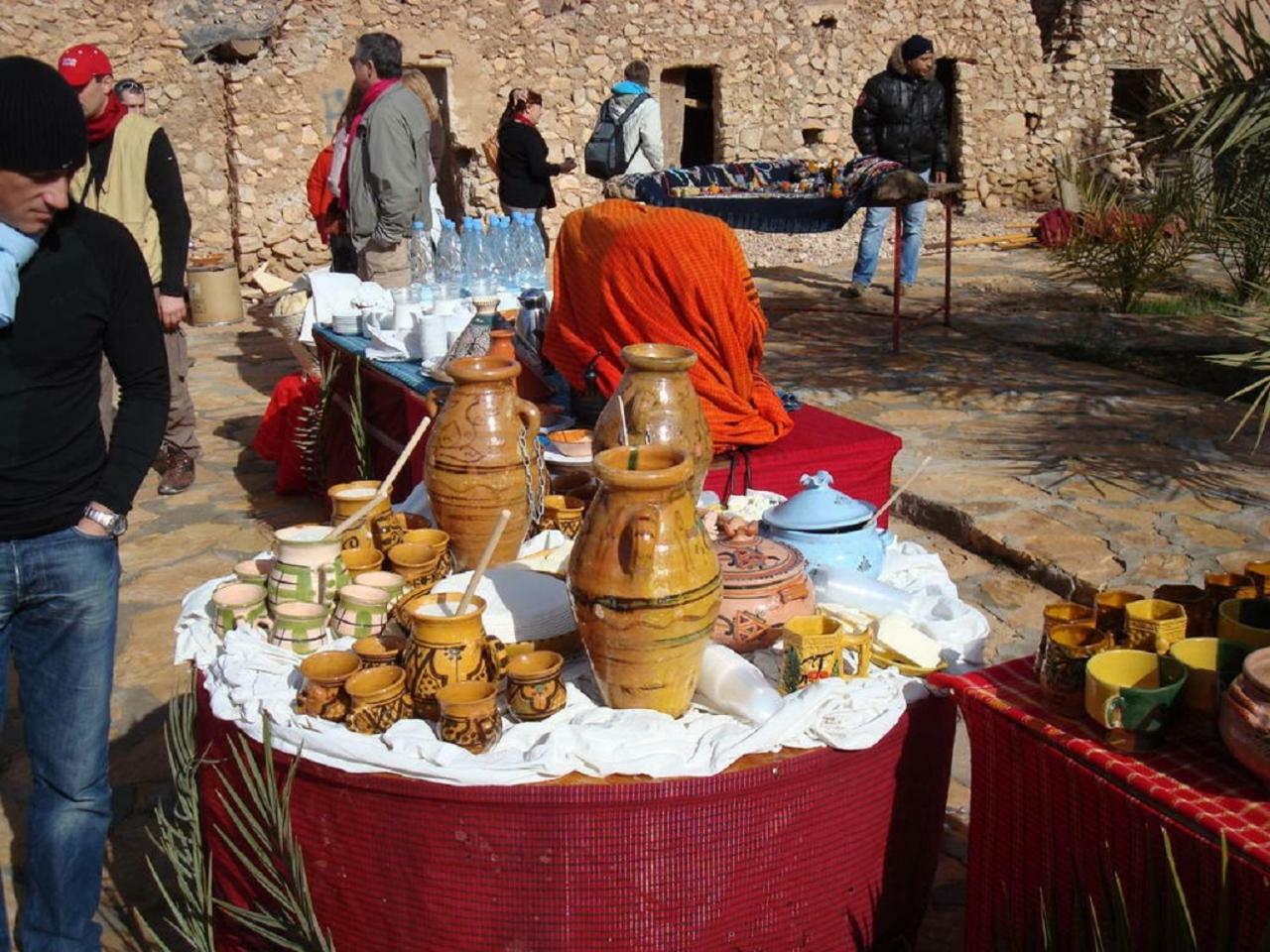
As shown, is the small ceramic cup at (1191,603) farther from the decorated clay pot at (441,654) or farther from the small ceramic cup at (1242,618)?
the decorated clay pot at (441,654)

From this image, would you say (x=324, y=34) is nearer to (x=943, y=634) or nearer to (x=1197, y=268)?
(x=1197, y=268)

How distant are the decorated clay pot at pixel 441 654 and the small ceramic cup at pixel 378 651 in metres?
0.08

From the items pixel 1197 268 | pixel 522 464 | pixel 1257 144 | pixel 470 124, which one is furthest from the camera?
pixel 470 124

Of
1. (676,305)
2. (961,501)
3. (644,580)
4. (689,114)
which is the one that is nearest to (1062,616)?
(644,580)

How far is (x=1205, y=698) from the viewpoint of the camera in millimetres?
1814

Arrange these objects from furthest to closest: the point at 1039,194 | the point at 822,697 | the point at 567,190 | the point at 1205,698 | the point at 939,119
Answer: the point at 1039,194 < the point at 567,190 < the point at 939,119 < the point at 822,697 < the point at 1205,698

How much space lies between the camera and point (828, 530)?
2.57 m

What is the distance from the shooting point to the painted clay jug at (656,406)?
97.9 inches

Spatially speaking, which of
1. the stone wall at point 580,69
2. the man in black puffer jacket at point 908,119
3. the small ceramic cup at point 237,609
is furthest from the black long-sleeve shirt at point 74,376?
the stone wall at point 580,69

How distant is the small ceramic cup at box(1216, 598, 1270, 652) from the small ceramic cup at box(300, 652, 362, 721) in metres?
1.42

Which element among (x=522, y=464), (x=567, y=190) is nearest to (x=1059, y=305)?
(x=567, y=190)

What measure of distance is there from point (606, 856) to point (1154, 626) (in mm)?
960

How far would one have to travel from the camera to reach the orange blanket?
11.6 ft

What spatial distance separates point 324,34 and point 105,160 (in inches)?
278
